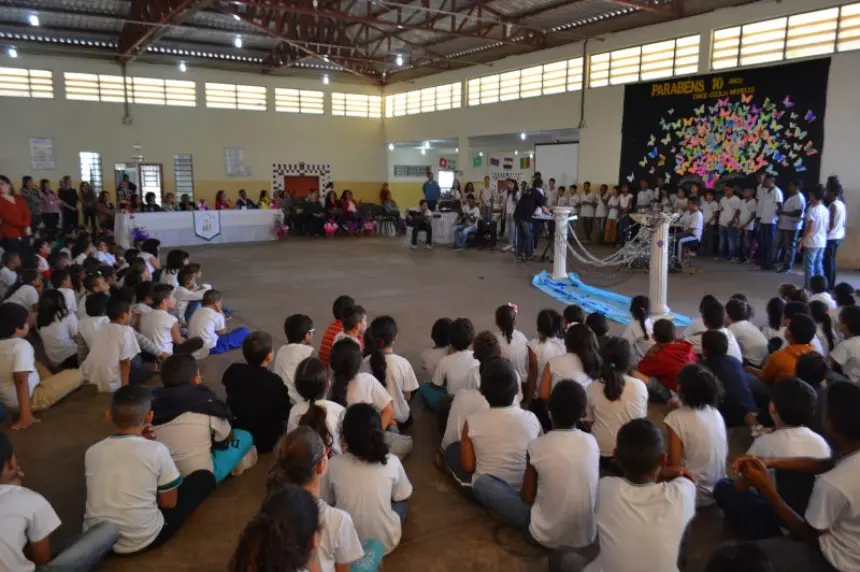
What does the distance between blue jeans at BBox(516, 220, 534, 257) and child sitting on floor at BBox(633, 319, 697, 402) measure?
762 centimetres

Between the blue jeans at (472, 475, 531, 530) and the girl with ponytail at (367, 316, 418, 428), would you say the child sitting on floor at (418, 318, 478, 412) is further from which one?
the blue jeans at (472, 475, 531, 530)

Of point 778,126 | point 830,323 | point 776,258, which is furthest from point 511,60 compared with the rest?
point 830,323

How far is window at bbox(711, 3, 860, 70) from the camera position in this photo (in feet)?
33.8

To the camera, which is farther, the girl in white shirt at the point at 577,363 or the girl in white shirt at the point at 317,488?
the girl in white shirt at the point at 577,363

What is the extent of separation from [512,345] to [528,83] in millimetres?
13361

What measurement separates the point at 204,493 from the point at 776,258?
1081cm

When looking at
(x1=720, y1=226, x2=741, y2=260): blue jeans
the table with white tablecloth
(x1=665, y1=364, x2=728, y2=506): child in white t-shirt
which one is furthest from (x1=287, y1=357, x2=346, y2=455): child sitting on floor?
the table with white tablecloth

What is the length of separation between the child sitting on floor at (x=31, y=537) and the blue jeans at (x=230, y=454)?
30.1 inches

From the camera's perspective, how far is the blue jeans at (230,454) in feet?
10.5

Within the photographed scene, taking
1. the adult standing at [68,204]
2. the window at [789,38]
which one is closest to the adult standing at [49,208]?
the adult standing at [68,204]

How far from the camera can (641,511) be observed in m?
2.15

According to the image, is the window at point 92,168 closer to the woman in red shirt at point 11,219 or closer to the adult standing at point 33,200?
the adult standing at point 33,200

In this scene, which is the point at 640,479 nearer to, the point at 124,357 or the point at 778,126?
the point at 124,357

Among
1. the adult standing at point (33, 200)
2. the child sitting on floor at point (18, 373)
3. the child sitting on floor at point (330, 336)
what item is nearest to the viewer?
the child sitting on floor at point (18, 373)
